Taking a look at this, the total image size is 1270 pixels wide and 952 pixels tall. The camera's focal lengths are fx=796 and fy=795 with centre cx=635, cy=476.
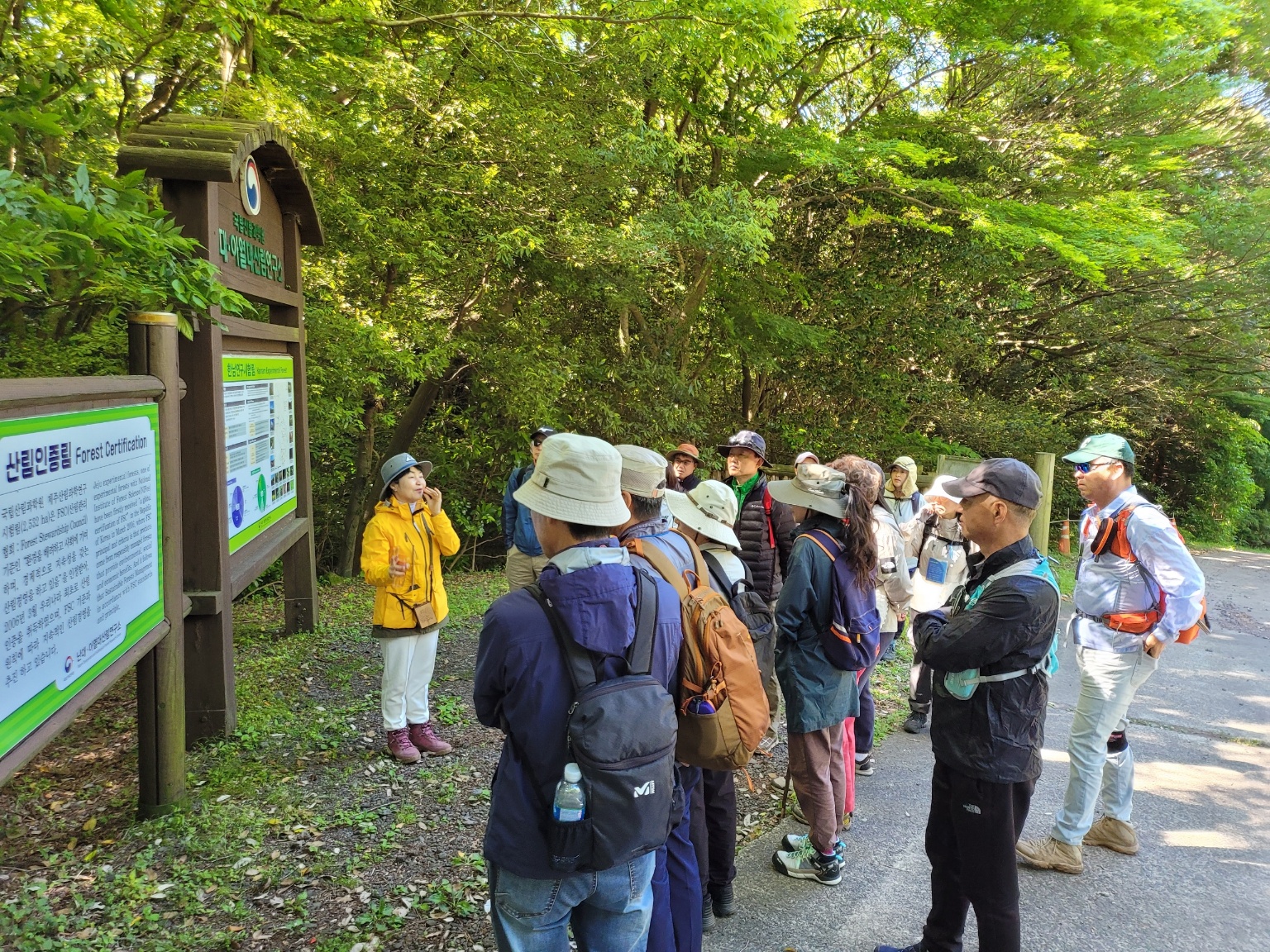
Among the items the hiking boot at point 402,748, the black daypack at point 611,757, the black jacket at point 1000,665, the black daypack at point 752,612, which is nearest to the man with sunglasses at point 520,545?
the hiking boot at point 402,748

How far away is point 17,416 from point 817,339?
1076 centimetres

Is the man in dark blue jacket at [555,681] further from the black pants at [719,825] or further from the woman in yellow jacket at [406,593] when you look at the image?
the woman in yellow jacket at [406,593]

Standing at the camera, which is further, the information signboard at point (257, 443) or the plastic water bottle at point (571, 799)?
the information signboard at point (257, 443)

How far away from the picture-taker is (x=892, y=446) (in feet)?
44.5

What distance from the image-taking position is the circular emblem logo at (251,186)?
4988 millimetres

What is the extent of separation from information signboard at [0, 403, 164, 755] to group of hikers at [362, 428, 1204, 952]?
4.34ft

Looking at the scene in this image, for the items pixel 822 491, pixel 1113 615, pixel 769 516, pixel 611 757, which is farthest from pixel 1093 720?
pixel 611 757

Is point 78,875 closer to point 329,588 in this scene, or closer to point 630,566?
point 630,566

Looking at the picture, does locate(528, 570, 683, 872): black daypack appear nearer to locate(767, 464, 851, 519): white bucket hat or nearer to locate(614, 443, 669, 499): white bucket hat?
locate(614, 443, 669, 499): white bucket hat

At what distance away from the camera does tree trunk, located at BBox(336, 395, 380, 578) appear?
10.5m

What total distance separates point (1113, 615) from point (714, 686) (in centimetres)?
239

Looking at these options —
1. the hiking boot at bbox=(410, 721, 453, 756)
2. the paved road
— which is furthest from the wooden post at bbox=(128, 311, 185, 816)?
the paved road

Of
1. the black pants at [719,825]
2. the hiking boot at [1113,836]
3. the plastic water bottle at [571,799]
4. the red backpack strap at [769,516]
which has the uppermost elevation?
the red backpack strap at [769,516]

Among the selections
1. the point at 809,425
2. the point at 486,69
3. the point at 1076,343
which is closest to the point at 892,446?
the point at 809,425
